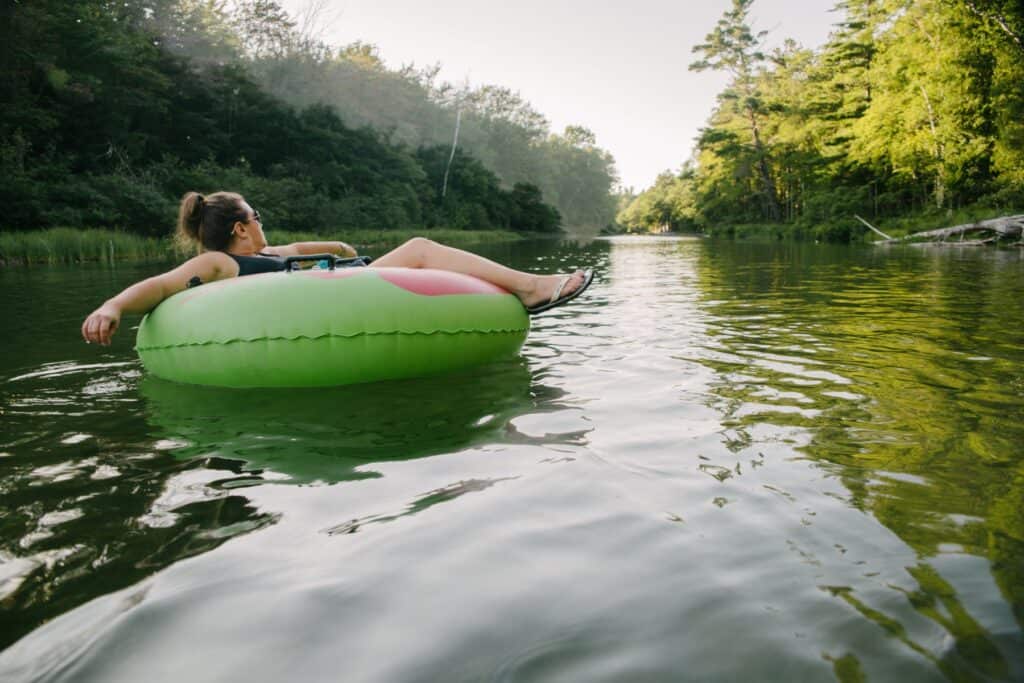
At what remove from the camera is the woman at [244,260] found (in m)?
3.94

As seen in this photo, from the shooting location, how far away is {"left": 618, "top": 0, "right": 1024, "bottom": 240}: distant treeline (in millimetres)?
21000

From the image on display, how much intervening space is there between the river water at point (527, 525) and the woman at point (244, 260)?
0.51 meters

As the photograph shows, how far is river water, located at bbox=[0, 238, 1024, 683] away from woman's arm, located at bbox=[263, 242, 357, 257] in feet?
3.64

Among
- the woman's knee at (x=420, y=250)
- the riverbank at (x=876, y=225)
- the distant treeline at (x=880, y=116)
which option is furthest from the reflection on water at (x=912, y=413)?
the distant treeline at (x=880, y=116)

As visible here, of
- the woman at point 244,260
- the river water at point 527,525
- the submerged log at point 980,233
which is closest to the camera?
the river water at point 527,525

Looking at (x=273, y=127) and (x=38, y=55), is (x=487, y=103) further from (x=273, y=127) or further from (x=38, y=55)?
(x=38, y=55)

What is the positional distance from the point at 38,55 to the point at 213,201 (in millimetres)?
24455

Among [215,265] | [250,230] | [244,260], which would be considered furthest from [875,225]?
[215,265]

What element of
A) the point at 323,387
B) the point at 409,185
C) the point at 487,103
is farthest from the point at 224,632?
the point at 487,103

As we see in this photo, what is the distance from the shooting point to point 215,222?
13.2ft

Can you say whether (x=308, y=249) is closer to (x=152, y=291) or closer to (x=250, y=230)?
(x=250, y=230)

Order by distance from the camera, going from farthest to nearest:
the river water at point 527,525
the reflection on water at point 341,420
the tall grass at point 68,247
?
the tall grass at point 68,247
the reflection on water at point 341,420
the river water at point 527,525

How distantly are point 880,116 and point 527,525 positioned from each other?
2803 cm

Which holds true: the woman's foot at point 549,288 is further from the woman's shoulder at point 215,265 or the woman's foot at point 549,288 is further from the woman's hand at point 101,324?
the woman's hand at point 101,324
